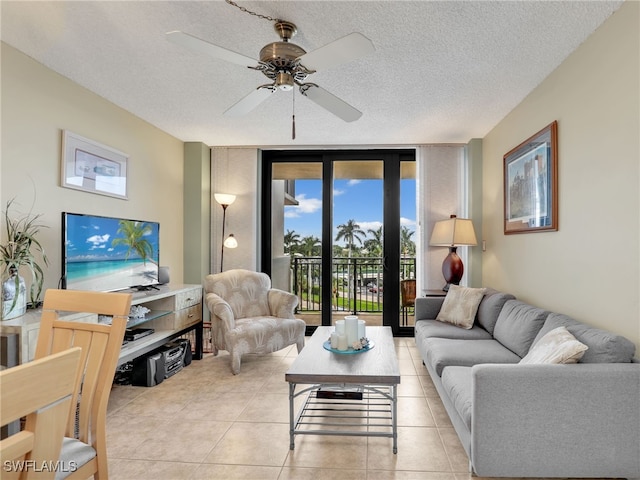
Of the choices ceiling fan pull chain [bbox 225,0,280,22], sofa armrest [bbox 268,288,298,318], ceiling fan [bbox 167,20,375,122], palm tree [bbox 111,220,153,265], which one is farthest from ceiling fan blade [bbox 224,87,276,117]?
sofa armrest [bbox 268,288,298,318]

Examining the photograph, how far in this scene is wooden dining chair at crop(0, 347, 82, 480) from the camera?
2.13 ft

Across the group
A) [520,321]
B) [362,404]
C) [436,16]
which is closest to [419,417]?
[362,404]

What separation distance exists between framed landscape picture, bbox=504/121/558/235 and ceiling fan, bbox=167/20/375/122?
1540 millimetres

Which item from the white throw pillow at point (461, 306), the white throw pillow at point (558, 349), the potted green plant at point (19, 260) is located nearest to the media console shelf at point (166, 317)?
the potted green plant at point (19, 260)

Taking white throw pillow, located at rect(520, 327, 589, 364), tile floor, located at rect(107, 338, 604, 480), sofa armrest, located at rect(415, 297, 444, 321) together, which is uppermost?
white throw pillow, located at rect(520, 327, 589, 364)

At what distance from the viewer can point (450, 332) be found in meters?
3.35

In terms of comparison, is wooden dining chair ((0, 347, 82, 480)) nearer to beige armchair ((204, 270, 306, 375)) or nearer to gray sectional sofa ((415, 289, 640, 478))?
gray sectional sofa ((415, 289, 640, 478))

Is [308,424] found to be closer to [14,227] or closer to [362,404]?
[362,404]

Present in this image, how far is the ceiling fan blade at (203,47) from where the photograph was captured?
1.80m

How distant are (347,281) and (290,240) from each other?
978 mm

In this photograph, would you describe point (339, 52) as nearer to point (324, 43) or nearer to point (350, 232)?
point (324, 43)

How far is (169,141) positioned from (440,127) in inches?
119

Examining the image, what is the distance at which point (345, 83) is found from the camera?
3.04 metres

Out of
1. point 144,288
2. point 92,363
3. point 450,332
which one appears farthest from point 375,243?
point 92,363
